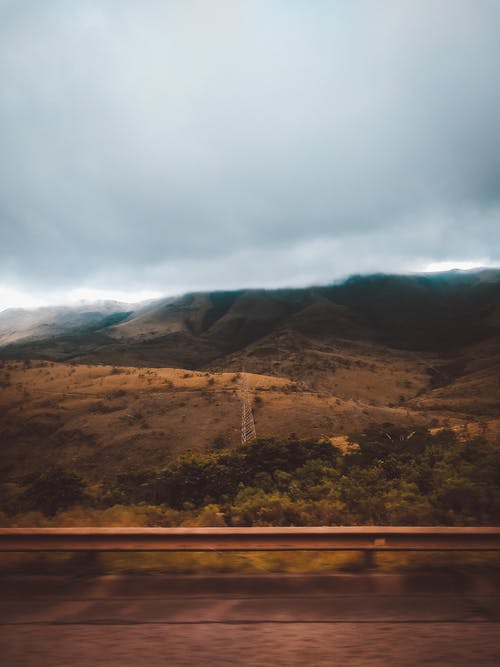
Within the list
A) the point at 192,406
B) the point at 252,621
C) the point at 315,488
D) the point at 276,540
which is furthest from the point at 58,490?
the point at 192,406

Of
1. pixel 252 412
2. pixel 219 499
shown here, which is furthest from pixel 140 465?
pixel 219 499

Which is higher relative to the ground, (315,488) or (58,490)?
(315,488)

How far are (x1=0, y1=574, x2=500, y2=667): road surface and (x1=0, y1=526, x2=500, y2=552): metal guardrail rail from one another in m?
0.34

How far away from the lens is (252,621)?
12.0 feet

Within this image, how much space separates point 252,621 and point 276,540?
3.87ft

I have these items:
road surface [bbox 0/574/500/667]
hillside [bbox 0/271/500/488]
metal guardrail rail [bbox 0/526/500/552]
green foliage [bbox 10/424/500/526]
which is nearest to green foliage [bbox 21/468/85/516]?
green foliage [bbox 10/424/500/526]

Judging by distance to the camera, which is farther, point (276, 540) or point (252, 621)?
point (276, 540)

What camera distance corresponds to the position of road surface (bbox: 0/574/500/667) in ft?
10.4

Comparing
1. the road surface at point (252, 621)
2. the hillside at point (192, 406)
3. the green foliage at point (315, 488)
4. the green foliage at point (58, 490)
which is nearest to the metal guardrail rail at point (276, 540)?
the road surface at point (252, 621)

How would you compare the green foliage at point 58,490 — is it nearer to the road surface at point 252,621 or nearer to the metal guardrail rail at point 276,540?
the metal guardrail rail at point 276,540

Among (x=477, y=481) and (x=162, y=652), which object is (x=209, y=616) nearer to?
(x=162, y=652)

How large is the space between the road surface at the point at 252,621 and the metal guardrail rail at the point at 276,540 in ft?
1.11

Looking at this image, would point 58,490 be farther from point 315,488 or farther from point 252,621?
point 252,621

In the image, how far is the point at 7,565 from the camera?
477cm
